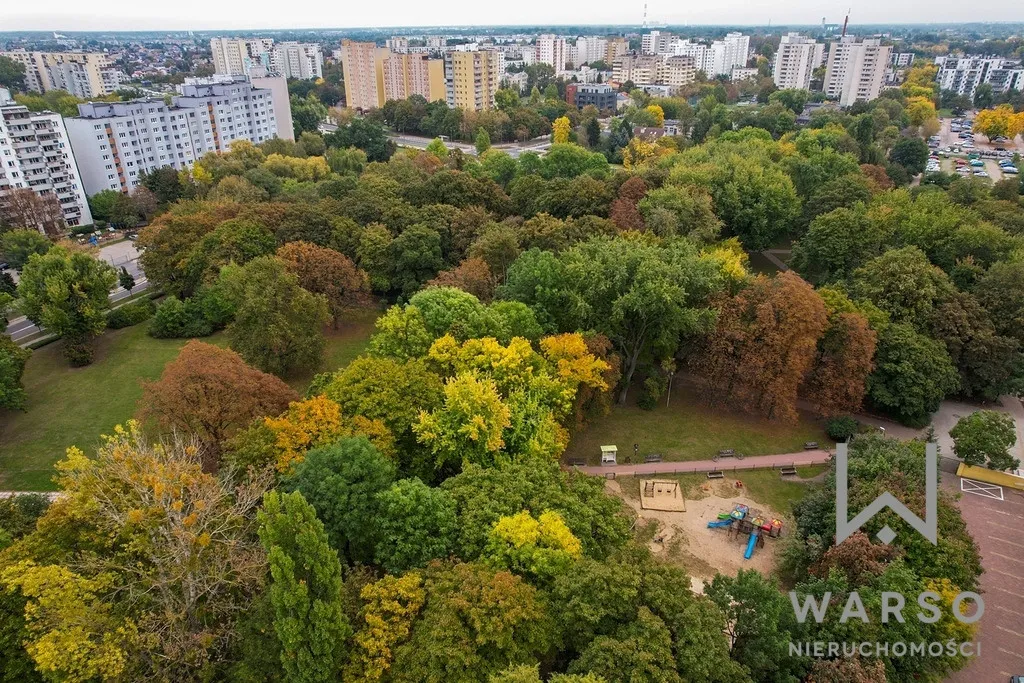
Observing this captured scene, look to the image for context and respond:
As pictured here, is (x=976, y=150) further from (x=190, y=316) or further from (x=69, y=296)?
(x=69, y=296)

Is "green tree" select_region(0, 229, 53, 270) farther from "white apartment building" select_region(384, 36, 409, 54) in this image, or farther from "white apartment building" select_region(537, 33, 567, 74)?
"white apartment building" select_region(537, 33, 567, 74)

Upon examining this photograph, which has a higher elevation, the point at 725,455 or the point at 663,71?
the point at 663,71

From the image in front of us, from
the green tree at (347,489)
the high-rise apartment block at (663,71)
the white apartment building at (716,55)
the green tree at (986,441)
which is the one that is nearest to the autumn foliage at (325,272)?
the green tree at (347,489)

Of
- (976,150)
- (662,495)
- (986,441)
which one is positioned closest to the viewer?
(986,441)

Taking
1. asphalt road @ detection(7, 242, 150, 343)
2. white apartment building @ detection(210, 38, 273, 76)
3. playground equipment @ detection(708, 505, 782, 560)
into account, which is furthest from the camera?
white apartment building @ detection(210, 38, 273, 76)

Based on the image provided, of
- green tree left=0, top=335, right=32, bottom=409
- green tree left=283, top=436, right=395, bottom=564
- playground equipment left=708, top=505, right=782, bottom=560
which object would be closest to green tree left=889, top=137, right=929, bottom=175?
playground equipment left=708, top=505, right=782, bottom=560

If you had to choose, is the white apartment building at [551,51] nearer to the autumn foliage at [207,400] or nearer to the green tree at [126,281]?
the green tree at [126,281]

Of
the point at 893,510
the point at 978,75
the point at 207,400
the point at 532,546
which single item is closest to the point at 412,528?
the point at 532,546

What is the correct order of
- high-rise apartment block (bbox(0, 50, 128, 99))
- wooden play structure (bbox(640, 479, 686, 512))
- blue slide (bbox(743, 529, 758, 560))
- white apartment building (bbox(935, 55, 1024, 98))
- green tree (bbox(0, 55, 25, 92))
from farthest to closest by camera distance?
white apartment building (bbox(935, 55, 1024, 98)), high-rise apartment block (bbox(0, 50, 128, 99)), green tree (bbox(0, 55, 25, 92)), wooden play structure (bbox(640, 479, 686, 512)), blue slide (bbox(743, 529, 758, 560))
